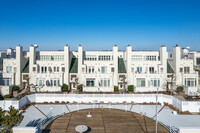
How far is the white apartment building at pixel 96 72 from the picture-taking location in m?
40.4

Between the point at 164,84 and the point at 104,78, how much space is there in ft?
46.5

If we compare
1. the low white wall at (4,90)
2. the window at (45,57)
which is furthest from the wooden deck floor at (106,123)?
the window at (45,57)

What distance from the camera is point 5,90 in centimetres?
3681

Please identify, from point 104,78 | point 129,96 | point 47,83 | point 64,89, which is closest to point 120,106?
point 129,96

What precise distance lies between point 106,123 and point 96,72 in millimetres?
19360

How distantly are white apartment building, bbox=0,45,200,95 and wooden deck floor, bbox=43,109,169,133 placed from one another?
12793mm

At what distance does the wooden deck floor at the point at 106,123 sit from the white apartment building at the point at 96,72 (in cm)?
1279

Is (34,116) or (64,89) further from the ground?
(64,89)

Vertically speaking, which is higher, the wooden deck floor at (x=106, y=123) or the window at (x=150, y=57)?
the window at (x=150, y=57)

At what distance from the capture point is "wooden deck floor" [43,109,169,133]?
21344mm

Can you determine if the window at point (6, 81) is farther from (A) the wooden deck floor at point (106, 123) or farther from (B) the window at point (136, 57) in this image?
(B) the window at point (136, 57)

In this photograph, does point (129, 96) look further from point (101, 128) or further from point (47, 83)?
point (47, 83)

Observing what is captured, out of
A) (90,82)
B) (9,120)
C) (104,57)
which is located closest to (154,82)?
(104,57)

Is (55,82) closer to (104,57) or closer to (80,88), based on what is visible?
(80,88)
